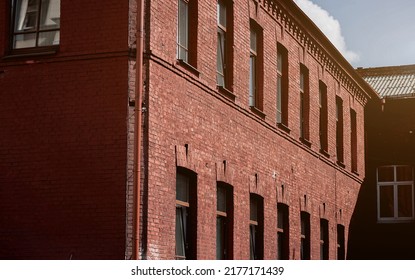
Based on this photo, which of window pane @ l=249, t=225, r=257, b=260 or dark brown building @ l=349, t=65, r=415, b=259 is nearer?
window pane @ l=249, t=225, r=257, b=260

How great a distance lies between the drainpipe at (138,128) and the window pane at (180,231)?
1659 millimetres

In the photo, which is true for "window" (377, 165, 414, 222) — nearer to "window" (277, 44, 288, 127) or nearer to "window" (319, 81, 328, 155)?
"window" (319, 81, 328, 155)

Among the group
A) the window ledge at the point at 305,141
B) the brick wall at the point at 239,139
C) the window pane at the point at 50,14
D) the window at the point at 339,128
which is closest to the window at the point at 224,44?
the brick wall at the point at 239,139

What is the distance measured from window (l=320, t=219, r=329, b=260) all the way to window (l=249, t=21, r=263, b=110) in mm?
5470

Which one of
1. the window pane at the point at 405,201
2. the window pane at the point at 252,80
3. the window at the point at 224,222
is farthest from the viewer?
the window pane at the point at 405,201

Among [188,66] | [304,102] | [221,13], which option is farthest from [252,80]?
[304,102]

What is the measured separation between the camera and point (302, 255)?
68.7ft

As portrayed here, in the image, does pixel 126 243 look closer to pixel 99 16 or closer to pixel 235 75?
pixel 99 16

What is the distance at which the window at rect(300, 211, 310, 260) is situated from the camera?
21125 mm

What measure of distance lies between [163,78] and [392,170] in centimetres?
1557

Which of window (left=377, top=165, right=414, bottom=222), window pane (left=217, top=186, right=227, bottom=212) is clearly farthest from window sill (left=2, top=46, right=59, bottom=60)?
window (left=377, top=165, right=414, bottom=222)

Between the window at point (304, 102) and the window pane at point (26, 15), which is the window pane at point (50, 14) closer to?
the window pane at point (26, 15)

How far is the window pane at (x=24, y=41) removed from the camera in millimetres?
13688

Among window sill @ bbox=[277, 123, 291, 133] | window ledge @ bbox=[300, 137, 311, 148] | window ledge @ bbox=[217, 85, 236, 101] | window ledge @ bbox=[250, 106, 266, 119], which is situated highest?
window ledge @ bbox=[300, 137, 311, 148]
